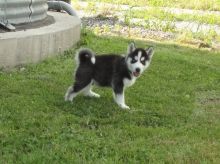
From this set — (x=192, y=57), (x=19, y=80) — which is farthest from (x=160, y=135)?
(x=192, y=57)

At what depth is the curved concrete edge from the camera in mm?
8352

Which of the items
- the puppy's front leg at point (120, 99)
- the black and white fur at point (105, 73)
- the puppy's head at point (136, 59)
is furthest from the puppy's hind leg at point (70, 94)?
the puppy's head at point (136, 59)

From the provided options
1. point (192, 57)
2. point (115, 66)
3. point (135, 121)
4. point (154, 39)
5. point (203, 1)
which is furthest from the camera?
point (203, 1)

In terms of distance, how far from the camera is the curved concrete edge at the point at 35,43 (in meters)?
8.35

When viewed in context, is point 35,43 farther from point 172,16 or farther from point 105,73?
point 172,16

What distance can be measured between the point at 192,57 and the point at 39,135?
5685 mm

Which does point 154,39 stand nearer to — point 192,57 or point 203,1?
point 192,57

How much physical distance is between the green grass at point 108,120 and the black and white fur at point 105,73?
0.59ft

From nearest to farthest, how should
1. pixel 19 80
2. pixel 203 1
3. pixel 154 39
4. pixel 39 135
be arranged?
pixel 39 135 → pixel 19 80 → pixel 154 39 → pixel 203 1

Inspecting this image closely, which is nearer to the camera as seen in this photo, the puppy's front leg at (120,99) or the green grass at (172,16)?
the puppy's front leg at (120,99)

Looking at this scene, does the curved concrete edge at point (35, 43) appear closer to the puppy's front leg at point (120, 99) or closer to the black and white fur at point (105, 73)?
the black and white fur at point (105, 73)

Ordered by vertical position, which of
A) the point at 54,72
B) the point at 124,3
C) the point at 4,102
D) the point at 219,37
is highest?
the point at 4,102

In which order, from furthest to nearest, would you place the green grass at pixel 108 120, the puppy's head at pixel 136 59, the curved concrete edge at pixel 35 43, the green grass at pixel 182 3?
the green grass at pixel 182 3, the curved concrete edge at pixel 35 43, the puppy's head at pixel 136 59, the green grass at pixel 108 120

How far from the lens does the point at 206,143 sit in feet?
20.5
